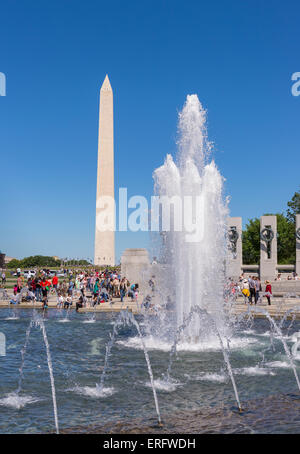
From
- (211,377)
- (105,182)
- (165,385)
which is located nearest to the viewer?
(165,385)

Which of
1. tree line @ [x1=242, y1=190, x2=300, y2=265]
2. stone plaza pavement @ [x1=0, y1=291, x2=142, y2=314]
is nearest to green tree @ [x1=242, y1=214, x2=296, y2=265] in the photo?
tree line @ [x1=242, y1=190, x2=300, y2=265]

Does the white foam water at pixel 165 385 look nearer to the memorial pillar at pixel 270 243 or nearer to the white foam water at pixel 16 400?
the white foam water at pixel 16 400

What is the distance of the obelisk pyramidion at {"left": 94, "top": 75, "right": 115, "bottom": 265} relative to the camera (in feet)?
153

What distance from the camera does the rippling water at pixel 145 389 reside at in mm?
5996

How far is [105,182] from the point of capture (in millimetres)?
48281

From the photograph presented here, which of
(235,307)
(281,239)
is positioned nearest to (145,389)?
(235,307)

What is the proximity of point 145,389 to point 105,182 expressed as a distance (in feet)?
136

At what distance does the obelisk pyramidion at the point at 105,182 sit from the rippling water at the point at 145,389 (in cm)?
3618

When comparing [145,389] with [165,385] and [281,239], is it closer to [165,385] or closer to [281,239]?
[165,385]

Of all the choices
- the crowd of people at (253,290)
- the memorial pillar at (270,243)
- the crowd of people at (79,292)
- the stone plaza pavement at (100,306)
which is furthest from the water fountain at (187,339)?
the memorial pillar at (270,243)

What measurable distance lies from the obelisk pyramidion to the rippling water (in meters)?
36.2
